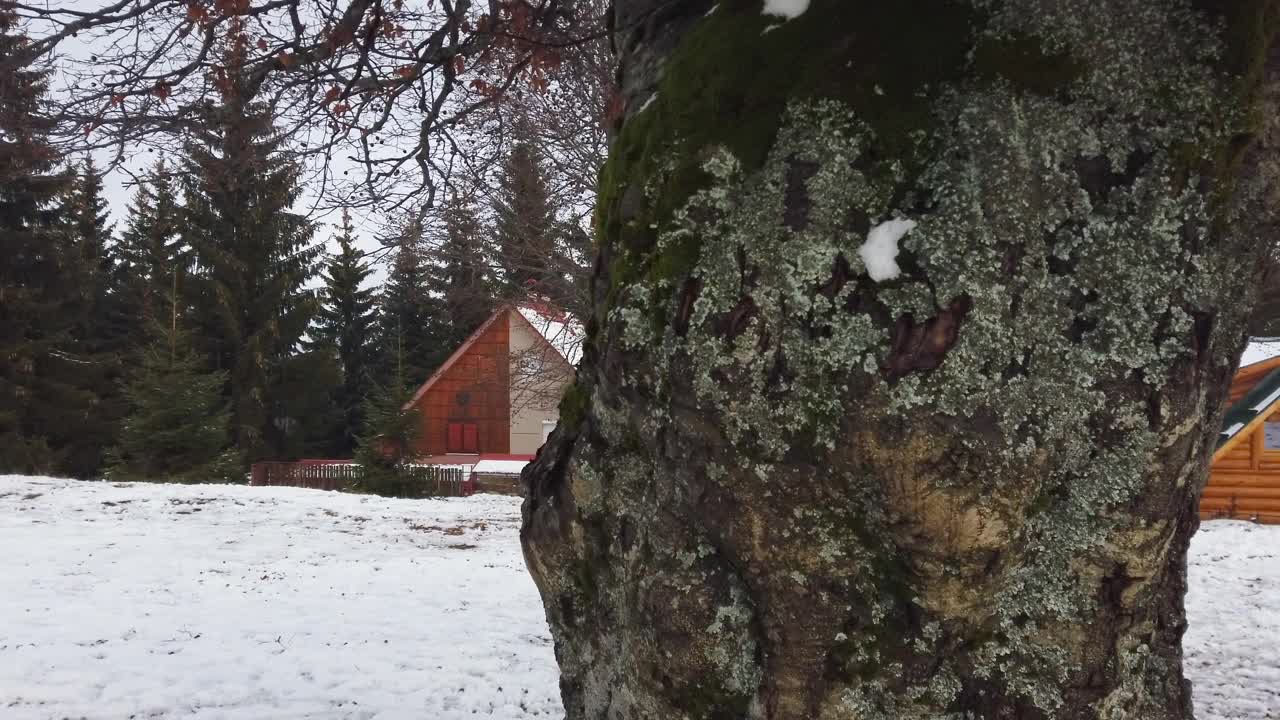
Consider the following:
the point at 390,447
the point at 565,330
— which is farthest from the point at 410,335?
the point at 565,330

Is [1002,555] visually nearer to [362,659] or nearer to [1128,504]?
[1128,504]

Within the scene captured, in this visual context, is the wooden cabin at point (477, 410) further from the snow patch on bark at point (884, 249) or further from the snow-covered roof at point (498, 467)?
the snow patch on bark at point (884, 249)

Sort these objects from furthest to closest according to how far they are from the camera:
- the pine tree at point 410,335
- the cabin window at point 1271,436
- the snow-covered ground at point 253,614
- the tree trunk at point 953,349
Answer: the pine tree at point 410,335, the cabin window at point 1271,436, the snow-covered ground at point 253,614, the tree trunk at point 953,349

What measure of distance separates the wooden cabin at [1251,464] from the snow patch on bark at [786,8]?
43.2ft

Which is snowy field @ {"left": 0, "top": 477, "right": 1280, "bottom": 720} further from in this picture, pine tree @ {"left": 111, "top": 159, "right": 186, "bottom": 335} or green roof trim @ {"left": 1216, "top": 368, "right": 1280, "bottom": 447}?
pine tree @ {"left": 111, "top": 159, "right": 186, "bottom": 335}

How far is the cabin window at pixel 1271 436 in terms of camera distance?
39.2 feet

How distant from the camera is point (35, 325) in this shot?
20.0 meters

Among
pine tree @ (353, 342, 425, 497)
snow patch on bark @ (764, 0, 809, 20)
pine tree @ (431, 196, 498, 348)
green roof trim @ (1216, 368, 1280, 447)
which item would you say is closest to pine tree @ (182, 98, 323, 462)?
pine tree @ (353, 342, 425, 497)

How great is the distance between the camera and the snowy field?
15.3 ft

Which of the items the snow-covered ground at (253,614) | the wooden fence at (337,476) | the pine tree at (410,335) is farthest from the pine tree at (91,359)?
the snow-covered ground at (253,614)

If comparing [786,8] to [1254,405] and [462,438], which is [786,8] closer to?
[1254,405]

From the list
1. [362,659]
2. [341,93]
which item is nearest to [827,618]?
[341,93]

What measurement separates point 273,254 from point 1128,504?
92.5 ft

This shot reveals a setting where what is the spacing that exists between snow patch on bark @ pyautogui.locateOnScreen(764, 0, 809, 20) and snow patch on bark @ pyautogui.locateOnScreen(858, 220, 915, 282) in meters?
0.52
